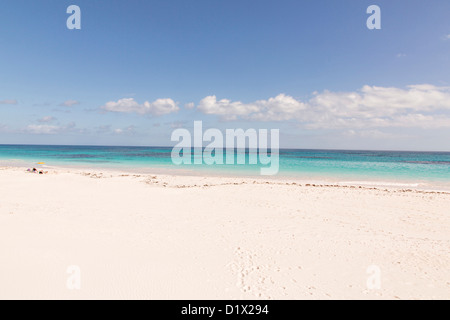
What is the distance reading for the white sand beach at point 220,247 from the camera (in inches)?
223

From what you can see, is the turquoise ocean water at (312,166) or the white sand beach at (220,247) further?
the turquoise ocean water at (312,166)

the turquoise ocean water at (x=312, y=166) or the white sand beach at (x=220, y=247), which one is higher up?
the turquoise ocean water at (x=312, y=166)

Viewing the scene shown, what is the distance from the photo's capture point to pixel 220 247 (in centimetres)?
801

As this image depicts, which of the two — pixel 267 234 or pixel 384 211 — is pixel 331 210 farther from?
pixel 267 234

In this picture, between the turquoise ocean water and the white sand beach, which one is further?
the turquoise ocean water

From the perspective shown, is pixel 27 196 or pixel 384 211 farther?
pixel 27 196

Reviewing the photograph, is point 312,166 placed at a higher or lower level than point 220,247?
higher

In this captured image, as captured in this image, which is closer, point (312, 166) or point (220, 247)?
point (220, 247)

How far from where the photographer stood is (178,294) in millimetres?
5430

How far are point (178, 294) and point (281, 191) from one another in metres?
13.4

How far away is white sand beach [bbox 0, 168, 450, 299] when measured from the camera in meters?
5.66

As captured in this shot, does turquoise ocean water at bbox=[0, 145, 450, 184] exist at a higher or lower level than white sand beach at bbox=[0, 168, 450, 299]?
higher
